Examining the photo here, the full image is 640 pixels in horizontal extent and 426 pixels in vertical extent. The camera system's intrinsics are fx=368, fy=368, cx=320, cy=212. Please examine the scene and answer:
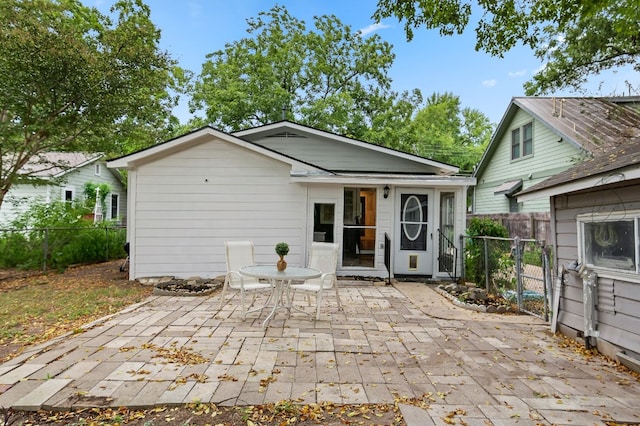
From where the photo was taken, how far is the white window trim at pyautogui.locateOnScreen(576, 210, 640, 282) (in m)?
3.68

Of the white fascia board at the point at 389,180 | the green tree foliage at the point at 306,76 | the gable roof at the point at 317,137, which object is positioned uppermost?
the green tree foliage at the point at 306,76

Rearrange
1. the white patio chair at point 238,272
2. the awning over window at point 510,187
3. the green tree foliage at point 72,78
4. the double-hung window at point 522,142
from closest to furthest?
the white patio chair at point 238,272 → the green tree foliage at point 72,78 → the double-hung window at point 522,142 → the awning over window at point 510,187

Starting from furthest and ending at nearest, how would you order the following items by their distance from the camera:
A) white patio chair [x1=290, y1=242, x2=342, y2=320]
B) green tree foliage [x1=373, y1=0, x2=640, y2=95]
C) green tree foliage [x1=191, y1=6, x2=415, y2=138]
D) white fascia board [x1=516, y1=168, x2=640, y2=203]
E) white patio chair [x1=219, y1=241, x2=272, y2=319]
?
green tree foliage [x1=191, y1=6, x2=415, y2=138] < white patio chair [x1=290, y1=242, x2=342, y2=320] < white patio chair [x1=219, y1=241, x2=272, y2=319] < green tree foliage [x1=373, y1=0, x2=640, y2=95] < white fascia board [x1=516, y1=168, x2=640, y2=203]

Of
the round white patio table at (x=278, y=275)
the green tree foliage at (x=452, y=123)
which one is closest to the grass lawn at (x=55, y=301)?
the round white patio table at (x=278, y=275)

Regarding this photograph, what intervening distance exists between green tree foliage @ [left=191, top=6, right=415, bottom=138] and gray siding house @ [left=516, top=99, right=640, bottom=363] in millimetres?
17260

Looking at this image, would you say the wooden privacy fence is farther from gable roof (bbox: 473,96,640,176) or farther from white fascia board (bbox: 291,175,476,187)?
white fascia board (bbox: 291,175,476,187)

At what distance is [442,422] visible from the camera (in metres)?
2.62

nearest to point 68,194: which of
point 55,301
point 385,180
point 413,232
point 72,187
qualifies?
point 72,187

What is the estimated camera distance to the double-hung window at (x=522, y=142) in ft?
45.5

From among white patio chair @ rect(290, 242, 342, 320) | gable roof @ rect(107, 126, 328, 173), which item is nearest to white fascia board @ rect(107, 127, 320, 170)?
gable roof @ rect(107, 126, 328, 173)

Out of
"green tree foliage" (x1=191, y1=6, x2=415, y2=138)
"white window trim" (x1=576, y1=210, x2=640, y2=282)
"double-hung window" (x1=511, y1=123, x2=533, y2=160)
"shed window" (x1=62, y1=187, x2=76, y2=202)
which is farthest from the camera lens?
"green tree foliage" (x1=191, y1=6, x2=415, y2=138)

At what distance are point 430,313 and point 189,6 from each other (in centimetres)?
1354

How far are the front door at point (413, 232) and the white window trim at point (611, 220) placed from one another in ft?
14.2

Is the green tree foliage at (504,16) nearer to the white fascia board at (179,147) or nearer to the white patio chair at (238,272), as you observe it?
the white fascia board at (179,147)
